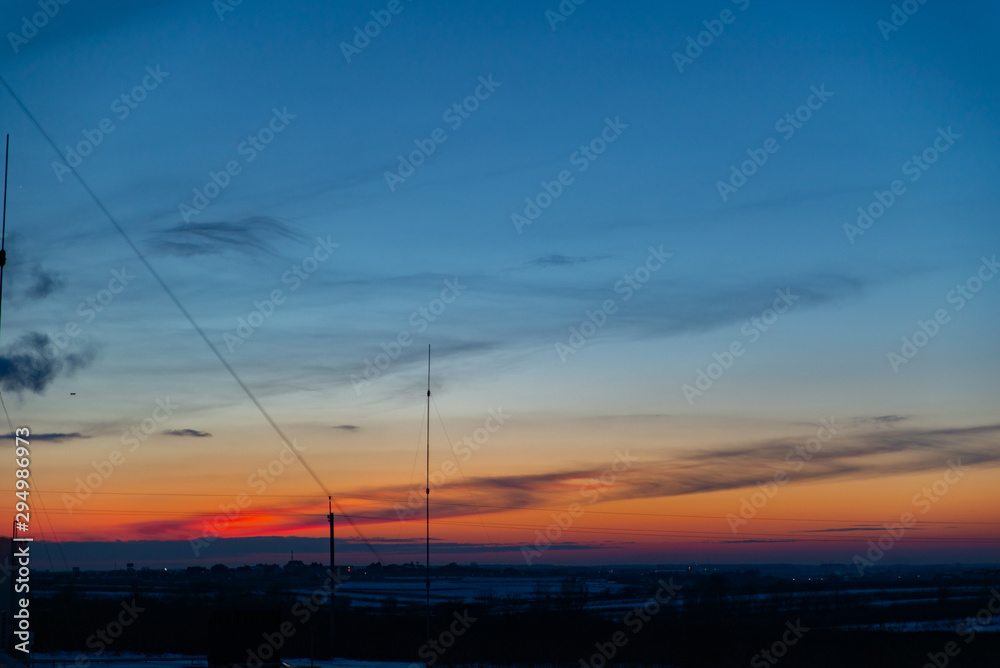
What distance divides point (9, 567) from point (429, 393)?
16.2 m

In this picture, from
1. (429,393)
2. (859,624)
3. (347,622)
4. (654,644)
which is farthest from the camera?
(859,624)

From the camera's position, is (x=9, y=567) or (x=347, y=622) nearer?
(x=9, y=567)

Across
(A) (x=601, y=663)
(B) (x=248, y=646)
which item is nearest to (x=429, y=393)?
(B) (x=248, y=646)

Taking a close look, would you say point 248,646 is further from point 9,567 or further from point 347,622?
point 347,622

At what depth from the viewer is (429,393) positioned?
39.9 meters

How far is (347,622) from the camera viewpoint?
7631 cm

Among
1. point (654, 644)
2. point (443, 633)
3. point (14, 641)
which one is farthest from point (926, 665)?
point (14, 641)

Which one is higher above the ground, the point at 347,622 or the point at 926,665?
the point at 347,622

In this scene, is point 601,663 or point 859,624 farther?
point 859,624

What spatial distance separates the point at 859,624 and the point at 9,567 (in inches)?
3019

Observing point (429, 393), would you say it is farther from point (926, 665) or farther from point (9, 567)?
point (926, 665)

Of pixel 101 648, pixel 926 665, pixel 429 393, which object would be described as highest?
pixel 429 393

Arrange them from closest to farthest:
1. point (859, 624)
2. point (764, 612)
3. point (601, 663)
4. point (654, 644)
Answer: point (601, 663) < point (654, 644) < point (859, 624) < point (764, 612)

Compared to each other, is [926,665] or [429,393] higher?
[429,393]
